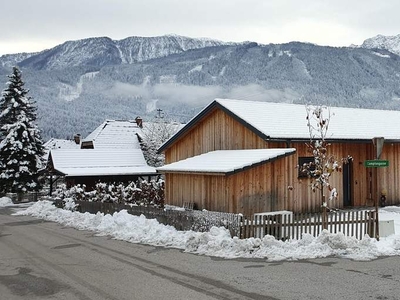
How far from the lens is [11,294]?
10719 millimetres

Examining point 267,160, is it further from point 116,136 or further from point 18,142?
point 116,136

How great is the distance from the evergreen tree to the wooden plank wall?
21.8m

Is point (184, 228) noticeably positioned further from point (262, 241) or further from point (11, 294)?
point (11, 294)

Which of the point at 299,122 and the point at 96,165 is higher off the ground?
the point at 299,122

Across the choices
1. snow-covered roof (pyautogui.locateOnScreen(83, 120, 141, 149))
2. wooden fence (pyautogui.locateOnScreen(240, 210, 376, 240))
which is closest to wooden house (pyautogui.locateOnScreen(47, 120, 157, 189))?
snow-covered roof (pyautogui.locateOnScreen(83, 120, 141, 149))

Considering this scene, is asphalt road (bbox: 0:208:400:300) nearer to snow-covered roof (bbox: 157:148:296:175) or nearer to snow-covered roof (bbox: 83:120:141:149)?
snow-covered roof (bbox: 157:148:296:175)

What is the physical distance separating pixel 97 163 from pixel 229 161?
2635 cm

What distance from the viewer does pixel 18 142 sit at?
44875 mm

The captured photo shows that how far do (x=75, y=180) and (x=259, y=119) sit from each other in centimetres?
Answer: 2357

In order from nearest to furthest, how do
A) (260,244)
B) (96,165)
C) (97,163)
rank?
(260,244) → (96,165) → (97,163)

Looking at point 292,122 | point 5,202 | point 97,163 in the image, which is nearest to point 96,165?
point 97,163

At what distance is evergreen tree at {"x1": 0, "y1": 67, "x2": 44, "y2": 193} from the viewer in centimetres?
4512

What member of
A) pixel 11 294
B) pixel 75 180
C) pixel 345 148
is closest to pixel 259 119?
pixel 345 148

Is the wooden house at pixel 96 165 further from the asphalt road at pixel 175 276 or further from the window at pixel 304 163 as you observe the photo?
the asphalt road at pixel 175 276
